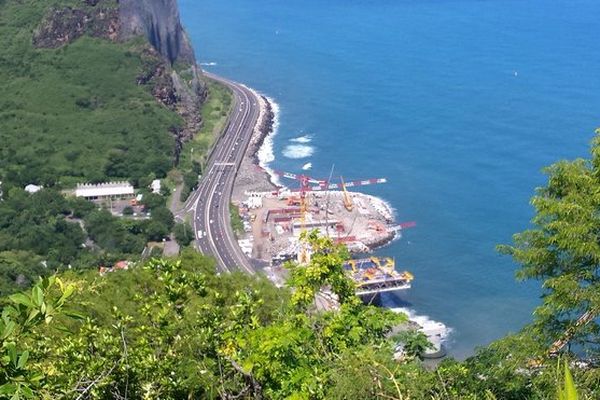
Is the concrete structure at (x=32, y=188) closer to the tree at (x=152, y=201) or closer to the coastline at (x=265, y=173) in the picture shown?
the tree at (x=152, y=201)

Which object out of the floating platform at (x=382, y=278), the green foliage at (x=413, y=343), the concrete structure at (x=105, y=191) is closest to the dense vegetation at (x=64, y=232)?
the concrete structure at (x=105, y=191)

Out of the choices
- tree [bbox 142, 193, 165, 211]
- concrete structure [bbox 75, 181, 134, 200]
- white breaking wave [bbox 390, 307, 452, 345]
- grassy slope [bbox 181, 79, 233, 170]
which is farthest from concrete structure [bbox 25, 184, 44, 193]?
white breaking wave [bbox 390, 307, 452, 345]

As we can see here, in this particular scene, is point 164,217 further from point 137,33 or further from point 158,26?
point 158,26

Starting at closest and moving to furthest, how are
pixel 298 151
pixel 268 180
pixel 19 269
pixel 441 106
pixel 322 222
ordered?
1. pixel 19 269
2. pixel 322 222
3. pixel 268 180
4. pixel 298 151
5. pixel 441 106

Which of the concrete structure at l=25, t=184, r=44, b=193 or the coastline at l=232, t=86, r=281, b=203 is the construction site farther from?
the concrete structure at l=25, t=184, r=44, b=193

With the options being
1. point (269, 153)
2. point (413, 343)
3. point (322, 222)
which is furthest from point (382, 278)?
point (413, 343)

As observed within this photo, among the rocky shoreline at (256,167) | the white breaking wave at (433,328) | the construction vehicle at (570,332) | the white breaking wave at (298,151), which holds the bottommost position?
the rocky shoreline at (256,167)
